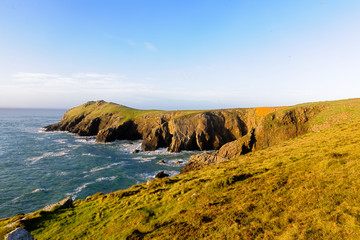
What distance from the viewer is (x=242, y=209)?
12203 millimetres

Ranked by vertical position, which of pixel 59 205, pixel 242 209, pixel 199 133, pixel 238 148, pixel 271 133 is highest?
pixel 271 133

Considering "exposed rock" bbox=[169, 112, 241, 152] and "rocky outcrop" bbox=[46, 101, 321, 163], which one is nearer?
"rocky outcrop" bbox=[46, 101, 321, 163]

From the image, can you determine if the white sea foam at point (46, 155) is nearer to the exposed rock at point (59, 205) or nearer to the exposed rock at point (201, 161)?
the exposed rock at point (59, 205)

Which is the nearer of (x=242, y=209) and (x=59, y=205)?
(x=242, y=209)

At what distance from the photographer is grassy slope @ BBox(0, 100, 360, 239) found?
31.7 feet

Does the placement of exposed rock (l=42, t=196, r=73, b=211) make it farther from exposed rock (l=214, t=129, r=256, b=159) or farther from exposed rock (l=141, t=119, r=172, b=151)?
exposed rock (l=141, t=119, r=172, b=151)

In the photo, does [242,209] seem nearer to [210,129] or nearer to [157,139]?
[210,129]

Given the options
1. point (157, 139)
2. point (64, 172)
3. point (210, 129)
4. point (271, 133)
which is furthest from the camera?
point (210, 129)

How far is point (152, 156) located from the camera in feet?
186

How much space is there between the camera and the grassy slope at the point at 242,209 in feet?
31.7

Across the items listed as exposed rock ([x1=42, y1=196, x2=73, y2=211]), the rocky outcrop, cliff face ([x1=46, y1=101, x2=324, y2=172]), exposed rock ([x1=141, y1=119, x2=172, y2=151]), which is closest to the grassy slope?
exposed rock ([x1=42, y1=196, x2=73, y2=211])

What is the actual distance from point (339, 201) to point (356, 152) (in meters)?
10.4

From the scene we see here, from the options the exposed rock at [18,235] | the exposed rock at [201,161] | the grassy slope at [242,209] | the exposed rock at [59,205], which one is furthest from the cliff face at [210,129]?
the exposed rock at [18,235]

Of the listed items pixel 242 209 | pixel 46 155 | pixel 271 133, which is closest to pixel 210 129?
pixel 271 133
